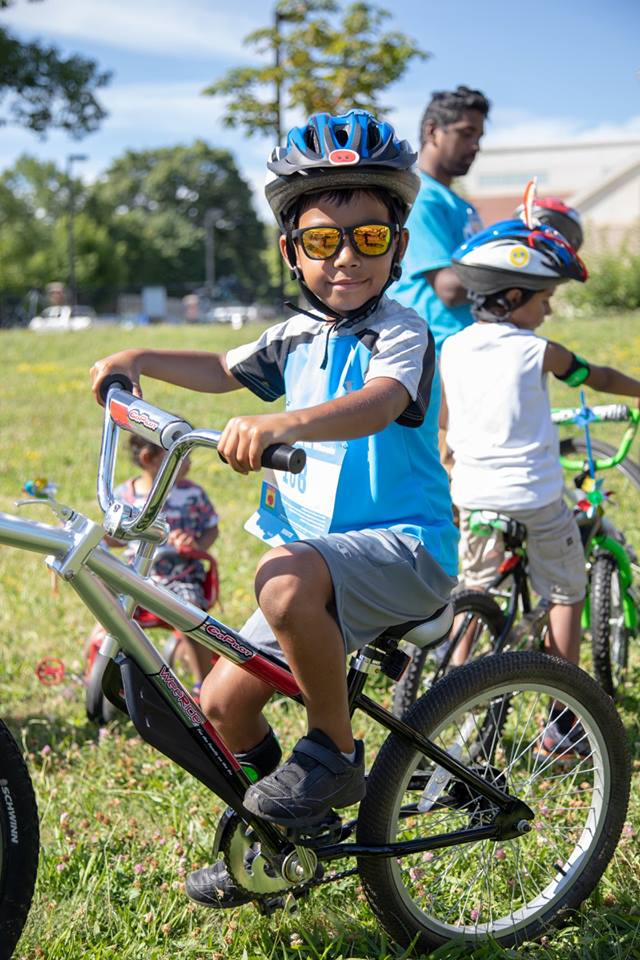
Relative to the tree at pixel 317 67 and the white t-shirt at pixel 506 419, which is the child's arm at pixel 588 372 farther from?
the tree at pixel 317 67

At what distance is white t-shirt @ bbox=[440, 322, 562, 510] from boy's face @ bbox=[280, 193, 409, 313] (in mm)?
1137

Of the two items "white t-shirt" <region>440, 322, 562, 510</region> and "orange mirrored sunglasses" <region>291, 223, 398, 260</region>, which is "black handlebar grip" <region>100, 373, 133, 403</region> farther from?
"white t-shirt" <region>440, 322, 562, 510</region>

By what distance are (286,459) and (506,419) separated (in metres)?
1.93

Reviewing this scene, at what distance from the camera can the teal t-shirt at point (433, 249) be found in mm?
4215

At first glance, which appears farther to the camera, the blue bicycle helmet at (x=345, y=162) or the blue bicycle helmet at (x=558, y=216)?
the blue bicycle helmet at (x=558, y=216)

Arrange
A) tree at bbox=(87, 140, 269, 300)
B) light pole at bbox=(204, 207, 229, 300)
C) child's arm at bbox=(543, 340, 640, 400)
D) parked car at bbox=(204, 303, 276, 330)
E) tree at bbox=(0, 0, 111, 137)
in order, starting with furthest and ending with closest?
tree at bbox=(87, 140, 269, 300) < light pole at bbox=(204, 207, 229, 300) < parked car at bbox=(204, 303, 276, 330) < tree at bbox=(0, 0, 111, 137) < child's arm at bbox=(543, 340, 640, 400)

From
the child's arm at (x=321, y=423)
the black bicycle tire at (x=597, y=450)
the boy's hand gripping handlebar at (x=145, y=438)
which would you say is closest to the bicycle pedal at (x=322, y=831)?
the boy's hand gripping handlebar at (x=145, y=438)

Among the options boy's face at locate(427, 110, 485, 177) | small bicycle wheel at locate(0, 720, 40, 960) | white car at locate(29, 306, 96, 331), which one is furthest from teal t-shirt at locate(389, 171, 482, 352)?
white car at locate(29, 306, 96, 331)

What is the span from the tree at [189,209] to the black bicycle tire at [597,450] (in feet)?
251

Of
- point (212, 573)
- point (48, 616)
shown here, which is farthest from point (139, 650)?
point (48, 616)

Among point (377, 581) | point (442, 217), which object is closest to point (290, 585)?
point (377, 581)

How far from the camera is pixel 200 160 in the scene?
294 feet

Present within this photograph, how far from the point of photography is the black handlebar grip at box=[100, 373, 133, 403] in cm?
229

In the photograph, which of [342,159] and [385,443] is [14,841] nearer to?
[385,443]
